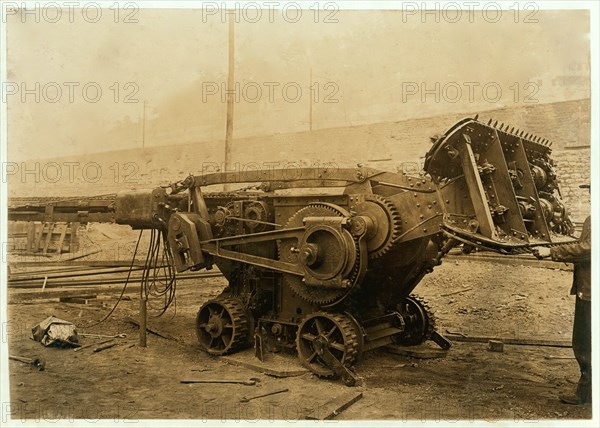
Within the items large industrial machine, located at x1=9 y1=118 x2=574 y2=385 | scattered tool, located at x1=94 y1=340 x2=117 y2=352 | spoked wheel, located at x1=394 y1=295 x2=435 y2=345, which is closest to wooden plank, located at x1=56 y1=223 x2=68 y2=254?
large industrial machine, located at x1=9 y1=118 x2=574 y2=385

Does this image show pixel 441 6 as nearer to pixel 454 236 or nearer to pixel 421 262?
pixel 454 236

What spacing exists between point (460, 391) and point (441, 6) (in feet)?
14.8

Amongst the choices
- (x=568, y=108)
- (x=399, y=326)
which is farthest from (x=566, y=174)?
(x=399, y=326)

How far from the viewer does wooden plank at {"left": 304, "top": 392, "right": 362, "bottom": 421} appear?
18.1ft

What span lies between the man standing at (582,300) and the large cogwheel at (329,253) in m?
2.02

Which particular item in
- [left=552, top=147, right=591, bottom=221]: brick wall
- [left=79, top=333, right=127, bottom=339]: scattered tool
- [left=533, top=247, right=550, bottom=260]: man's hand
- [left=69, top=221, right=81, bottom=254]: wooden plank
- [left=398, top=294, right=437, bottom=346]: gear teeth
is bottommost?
[left=79, top=333, right=127, bottom=339]: scattered tool

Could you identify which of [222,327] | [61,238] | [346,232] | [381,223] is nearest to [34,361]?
[222,327]

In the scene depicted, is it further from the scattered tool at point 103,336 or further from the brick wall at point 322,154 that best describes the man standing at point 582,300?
the brick wall at point 322,154

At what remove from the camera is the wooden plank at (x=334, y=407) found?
551 cm

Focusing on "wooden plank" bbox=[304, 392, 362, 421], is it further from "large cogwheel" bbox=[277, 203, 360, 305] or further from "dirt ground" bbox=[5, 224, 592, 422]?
"large cogwheel" bbox=[277, 203, 360, 305]

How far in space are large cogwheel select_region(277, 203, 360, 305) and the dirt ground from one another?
1005 millimetres

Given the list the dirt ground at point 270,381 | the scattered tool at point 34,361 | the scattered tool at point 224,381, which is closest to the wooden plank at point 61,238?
the dirt ground at point 270,381

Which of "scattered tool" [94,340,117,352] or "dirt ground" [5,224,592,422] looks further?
"scattered tool" [94,340,117,352]

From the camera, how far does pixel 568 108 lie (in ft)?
46.9
